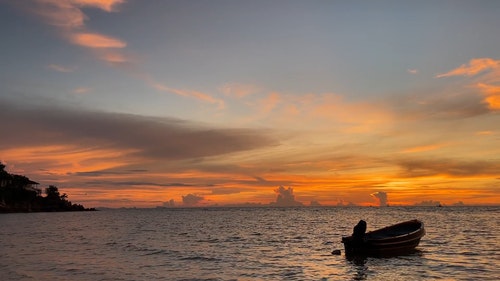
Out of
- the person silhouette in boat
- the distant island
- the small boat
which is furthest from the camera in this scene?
the distant island

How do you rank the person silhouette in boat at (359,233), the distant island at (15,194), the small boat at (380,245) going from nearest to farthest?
the person silhouette in boat at (359,233)
the small boat at (380,245)
the distant island at (15,194)

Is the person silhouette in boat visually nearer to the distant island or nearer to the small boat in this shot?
the small boat

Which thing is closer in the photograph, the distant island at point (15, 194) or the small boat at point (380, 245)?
the small boat at point (380, 245)

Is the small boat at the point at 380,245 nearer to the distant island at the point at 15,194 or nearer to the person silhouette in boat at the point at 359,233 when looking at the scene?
the person silhouette in boat at the point at 359,233

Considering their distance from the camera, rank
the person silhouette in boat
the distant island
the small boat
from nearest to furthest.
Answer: the person silhouette in boat, the small boat, the distant island

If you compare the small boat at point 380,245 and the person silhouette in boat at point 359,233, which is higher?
the person silhouette in boat at point 359,233

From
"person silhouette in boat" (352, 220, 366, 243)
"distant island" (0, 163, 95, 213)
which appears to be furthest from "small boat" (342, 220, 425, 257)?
"distant island" (0, 163, 95, 213)

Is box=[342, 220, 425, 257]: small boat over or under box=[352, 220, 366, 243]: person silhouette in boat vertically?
under

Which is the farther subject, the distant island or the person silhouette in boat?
the distant island

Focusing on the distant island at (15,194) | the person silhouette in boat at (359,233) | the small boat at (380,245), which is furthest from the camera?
the distant island at (15,194)

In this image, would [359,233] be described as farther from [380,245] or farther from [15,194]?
[15,194]

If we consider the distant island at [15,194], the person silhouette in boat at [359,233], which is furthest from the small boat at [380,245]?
the distant island at [15,194]

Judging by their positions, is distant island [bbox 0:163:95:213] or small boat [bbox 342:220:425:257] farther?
distant island [bbox 0:163:95:213]

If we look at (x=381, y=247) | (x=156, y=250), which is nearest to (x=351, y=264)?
(x=381, y=247)
